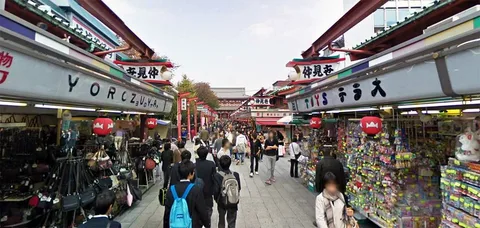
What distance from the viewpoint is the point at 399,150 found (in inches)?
201

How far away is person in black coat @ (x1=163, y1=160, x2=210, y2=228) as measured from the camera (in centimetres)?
379

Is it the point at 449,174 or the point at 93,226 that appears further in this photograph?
the point at 449,174

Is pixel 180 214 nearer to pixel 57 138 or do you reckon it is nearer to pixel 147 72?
pixel 57 138

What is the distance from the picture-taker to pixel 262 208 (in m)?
7.18

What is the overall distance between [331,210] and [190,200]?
195 centimetres

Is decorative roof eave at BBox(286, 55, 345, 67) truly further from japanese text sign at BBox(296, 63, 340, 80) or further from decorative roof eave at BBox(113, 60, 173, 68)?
decorative roof eave at BBox(113, 60, 173, 68)

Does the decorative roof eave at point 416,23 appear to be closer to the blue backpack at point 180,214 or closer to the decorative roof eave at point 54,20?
the blue backpack at point 180,214

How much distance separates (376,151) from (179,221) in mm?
4333

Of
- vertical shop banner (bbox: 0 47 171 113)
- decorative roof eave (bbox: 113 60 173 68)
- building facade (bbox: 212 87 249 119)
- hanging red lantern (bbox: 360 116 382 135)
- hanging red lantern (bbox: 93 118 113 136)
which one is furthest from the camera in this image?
building facade (bbox: 212 87 249 119)

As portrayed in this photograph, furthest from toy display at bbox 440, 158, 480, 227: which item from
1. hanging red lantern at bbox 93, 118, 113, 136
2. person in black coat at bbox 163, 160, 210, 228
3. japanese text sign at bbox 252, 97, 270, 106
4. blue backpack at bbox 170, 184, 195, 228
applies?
japanese text sign at bbox 252, 97, 270, 106

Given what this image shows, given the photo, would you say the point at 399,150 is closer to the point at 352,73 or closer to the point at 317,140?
the point at 352,73

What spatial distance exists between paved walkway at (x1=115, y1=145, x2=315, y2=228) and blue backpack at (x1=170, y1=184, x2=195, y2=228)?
2.64 meters

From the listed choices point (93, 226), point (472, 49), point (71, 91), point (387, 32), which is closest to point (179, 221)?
point (93, 226)

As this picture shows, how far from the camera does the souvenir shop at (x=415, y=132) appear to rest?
10.1 feet
